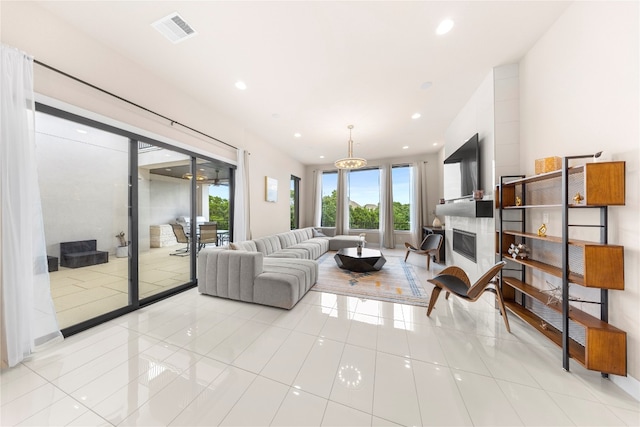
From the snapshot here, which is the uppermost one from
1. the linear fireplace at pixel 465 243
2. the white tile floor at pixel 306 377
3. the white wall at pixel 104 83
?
the white wall at pixel 104 83

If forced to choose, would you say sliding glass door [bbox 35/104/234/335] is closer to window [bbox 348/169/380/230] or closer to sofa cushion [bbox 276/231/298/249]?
sofa cushion [bbox 276/231/298/249]

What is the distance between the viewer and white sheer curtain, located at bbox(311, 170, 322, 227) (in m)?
7.74

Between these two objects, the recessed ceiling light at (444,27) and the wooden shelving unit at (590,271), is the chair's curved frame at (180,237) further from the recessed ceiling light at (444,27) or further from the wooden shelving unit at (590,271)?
the wooden shelving unit at (590,271)

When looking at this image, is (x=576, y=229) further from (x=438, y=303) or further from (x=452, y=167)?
(x=452, y=167)

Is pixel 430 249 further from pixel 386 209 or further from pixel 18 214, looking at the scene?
pixel 18 214

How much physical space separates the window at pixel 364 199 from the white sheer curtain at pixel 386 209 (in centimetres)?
22

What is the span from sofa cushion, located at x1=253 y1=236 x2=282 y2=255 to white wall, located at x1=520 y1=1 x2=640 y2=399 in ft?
14.5

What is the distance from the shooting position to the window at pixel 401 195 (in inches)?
272

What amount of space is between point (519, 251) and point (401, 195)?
467 cm

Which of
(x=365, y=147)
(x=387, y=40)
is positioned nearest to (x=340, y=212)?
(x=365, y=147)

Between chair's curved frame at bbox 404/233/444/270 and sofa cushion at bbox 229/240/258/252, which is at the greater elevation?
sofa cushion at bbox 229/240/258/252

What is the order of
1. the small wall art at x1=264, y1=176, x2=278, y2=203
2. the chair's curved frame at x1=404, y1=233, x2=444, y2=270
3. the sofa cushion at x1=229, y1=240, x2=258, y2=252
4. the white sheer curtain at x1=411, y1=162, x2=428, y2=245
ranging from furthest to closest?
1. the white sheer curtain at x1=411, y1=162, x2=428, y2=245
2. the small wall art at x1=264, y1=176, x2=278, y2=203
3. the chair's curved frame at x1=404, y1=233, x2=444, y2=270
4. the sofa cushion at x1=229, y1=240, x2=258, y2=252

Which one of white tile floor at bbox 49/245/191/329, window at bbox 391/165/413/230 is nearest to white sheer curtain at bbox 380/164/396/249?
window at bbox 391/165/413/230

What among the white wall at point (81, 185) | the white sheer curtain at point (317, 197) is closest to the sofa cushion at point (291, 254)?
the white wall at point (81, 185)
